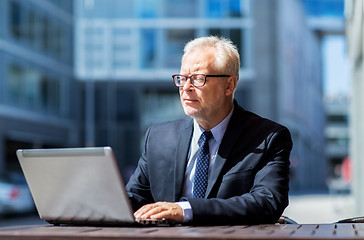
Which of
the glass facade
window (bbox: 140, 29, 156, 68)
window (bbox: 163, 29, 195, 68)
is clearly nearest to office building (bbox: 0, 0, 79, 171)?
the glass facade

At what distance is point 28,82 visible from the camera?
30234 millimetres

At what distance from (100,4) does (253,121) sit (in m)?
32.7

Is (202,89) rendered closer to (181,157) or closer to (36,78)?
(181,157)

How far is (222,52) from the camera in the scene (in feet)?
10.0

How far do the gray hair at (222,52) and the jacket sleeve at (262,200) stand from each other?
1.20 ft

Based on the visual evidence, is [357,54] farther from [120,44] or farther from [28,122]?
[120,44]

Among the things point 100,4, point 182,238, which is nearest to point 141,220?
point 182,238

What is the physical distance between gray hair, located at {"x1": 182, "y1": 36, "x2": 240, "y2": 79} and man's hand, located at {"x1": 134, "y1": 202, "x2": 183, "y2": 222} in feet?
2.65

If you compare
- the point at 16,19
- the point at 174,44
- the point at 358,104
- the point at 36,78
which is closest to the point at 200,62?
the point at 358,104

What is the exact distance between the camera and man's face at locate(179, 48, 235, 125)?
9.88 feet

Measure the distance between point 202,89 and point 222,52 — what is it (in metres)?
0.20

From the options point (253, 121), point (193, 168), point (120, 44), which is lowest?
point (193, 168)

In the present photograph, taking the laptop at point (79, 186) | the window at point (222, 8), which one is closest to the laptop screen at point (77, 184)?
the laptop at point (79, 186)

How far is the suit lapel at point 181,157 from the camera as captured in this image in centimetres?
304
